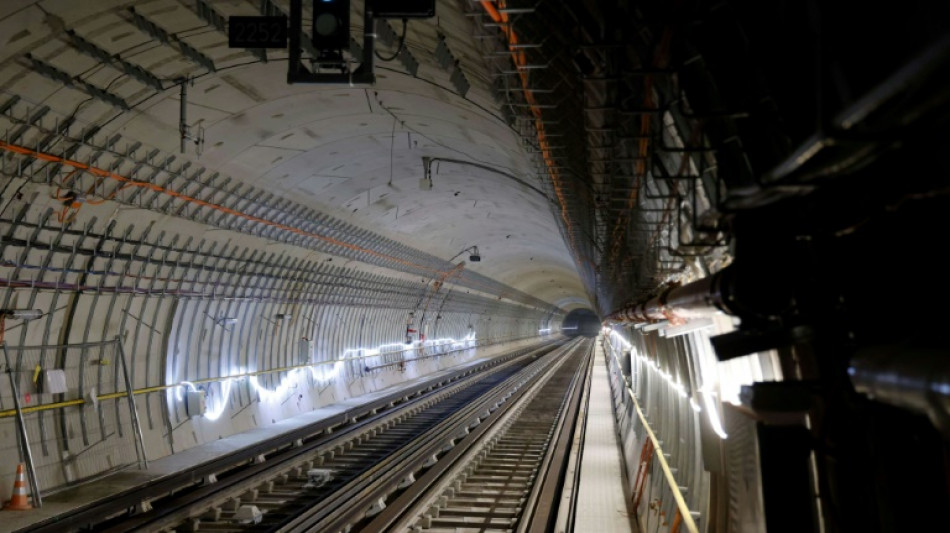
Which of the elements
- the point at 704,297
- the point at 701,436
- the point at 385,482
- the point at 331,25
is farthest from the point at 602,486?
the point at 331,25

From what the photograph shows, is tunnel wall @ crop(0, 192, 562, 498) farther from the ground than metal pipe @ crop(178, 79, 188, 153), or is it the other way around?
metal pipe @ crop(178, 79, 188, 153)

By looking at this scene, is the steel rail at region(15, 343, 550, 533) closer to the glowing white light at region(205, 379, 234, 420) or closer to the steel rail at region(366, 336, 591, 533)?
the glowing white light at region(205, 379, 234, 420)

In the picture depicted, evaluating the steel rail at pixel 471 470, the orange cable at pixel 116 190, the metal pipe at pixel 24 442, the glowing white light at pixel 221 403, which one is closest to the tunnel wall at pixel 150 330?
the glowing white light at pixel 221 403

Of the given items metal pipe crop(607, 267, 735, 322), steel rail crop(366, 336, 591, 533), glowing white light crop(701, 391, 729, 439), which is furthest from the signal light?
steel rail crop(366, 336, 591, 533)

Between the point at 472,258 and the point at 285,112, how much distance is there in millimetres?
12870

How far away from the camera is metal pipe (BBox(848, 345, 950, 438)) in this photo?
225 cm

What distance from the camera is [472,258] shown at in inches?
1000

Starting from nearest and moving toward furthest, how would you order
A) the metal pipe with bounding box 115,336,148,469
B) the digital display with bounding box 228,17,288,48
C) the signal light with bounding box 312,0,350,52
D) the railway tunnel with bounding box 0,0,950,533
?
the railway tunnel with bounding box 0,0,950,533 → the signal light with bounding box 312,0,350,52 → the digital display with bounding box 228,17,288,48 → the metal pipe with bounding box 115,336,148,469

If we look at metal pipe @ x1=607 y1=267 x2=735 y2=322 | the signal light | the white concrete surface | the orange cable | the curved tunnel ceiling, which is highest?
the curved tunnel ceiling

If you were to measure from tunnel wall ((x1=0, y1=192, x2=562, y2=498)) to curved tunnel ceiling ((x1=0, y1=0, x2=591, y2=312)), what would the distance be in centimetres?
125

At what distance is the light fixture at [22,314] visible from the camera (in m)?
10.6

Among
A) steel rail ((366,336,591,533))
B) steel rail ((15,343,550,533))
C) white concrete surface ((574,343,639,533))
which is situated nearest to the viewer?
steel rail ((15,343,550,533))

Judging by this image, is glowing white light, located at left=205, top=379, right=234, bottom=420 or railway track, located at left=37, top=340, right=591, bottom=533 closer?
railway track, located at left=37, top=340, right=591, bottom=533

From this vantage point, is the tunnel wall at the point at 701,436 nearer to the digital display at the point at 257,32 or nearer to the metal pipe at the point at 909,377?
the metal pipe at the point at 909,377
